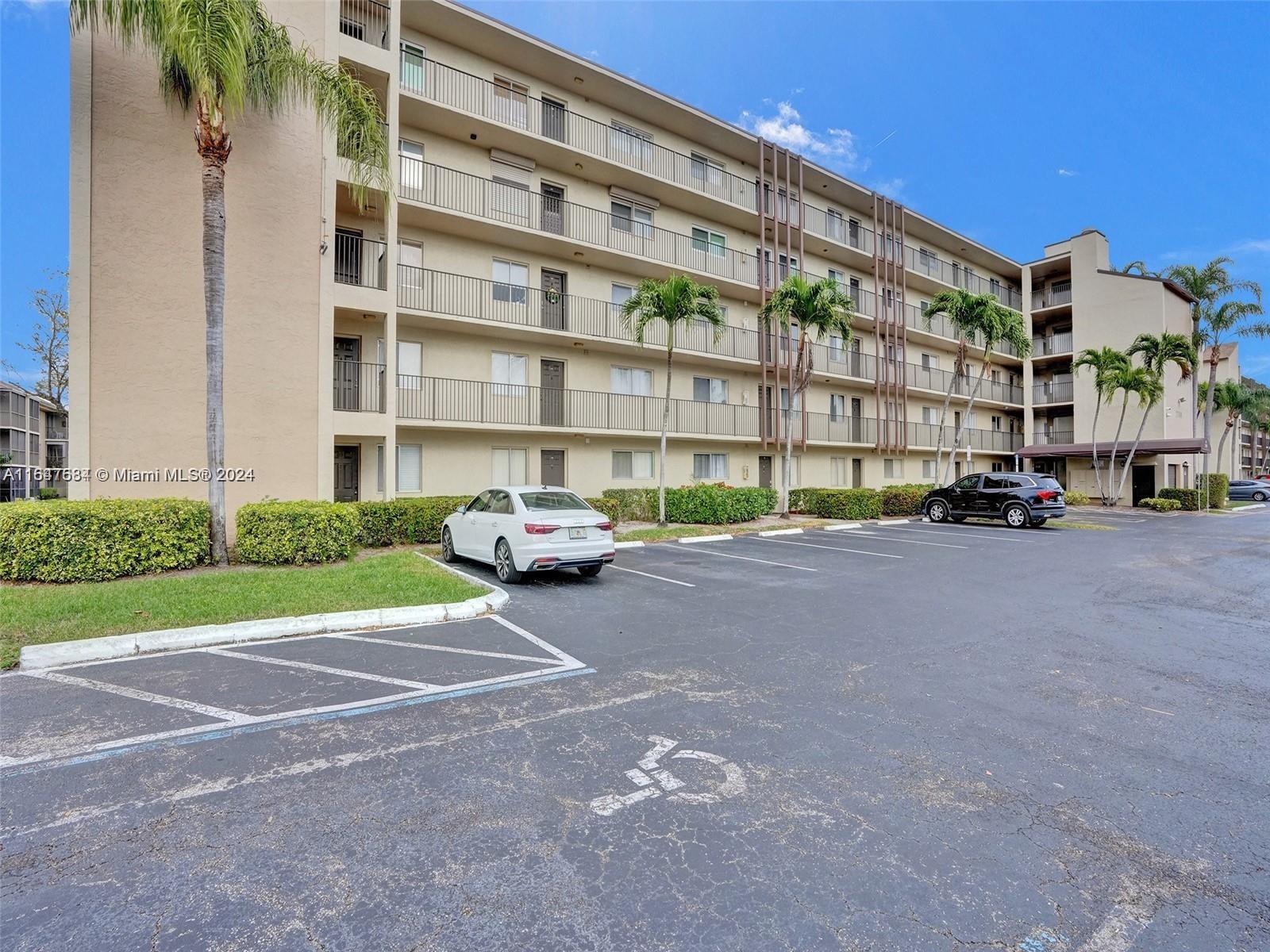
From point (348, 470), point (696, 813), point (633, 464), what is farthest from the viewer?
point (633, 464)

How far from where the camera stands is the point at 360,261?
15.3 meters

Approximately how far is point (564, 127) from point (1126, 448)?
33384mm

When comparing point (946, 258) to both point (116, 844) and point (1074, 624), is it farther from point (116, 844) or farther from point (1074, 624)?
point (116, 844)

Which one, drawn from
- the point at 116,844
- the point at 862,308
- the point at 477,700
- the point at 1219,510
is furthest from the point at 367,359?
the point at 1219,510

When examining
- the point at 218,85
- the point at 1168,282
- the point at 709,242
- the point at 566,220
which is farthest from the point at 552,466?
the point at 1168,282

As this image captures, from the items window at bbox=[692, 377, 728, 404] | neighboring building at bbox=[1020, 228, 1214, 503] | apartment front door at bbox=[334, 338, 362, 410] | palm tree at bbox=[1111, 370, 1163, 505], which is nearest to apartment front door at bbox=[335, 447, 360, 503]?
apartment front door at bbox=[334, 338, 362, 410]

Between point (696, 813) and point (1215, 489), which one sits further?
point (1215, 489)

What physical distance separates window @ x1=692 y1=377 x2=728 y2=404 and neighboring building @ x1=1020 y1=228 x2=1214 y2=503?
23.0m

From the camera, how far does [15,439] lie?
156ft

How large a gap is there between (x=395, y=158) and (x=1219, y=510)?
132ft

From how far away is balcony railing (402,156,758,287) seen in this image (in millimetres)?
16516

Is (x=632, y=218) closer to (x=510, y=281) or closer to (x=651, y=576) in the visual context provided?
(x=510, y=281)

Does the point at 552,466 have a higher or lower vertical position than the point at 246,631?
higher

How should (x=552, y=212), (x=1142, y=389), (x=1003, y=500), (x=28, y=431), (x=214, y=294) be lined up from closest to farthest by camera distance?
Result: (x=214, y=294)
(x=552, y=212)
(x=1003, y=500)
(x=1142, y=389)
(x=28, y=431)
